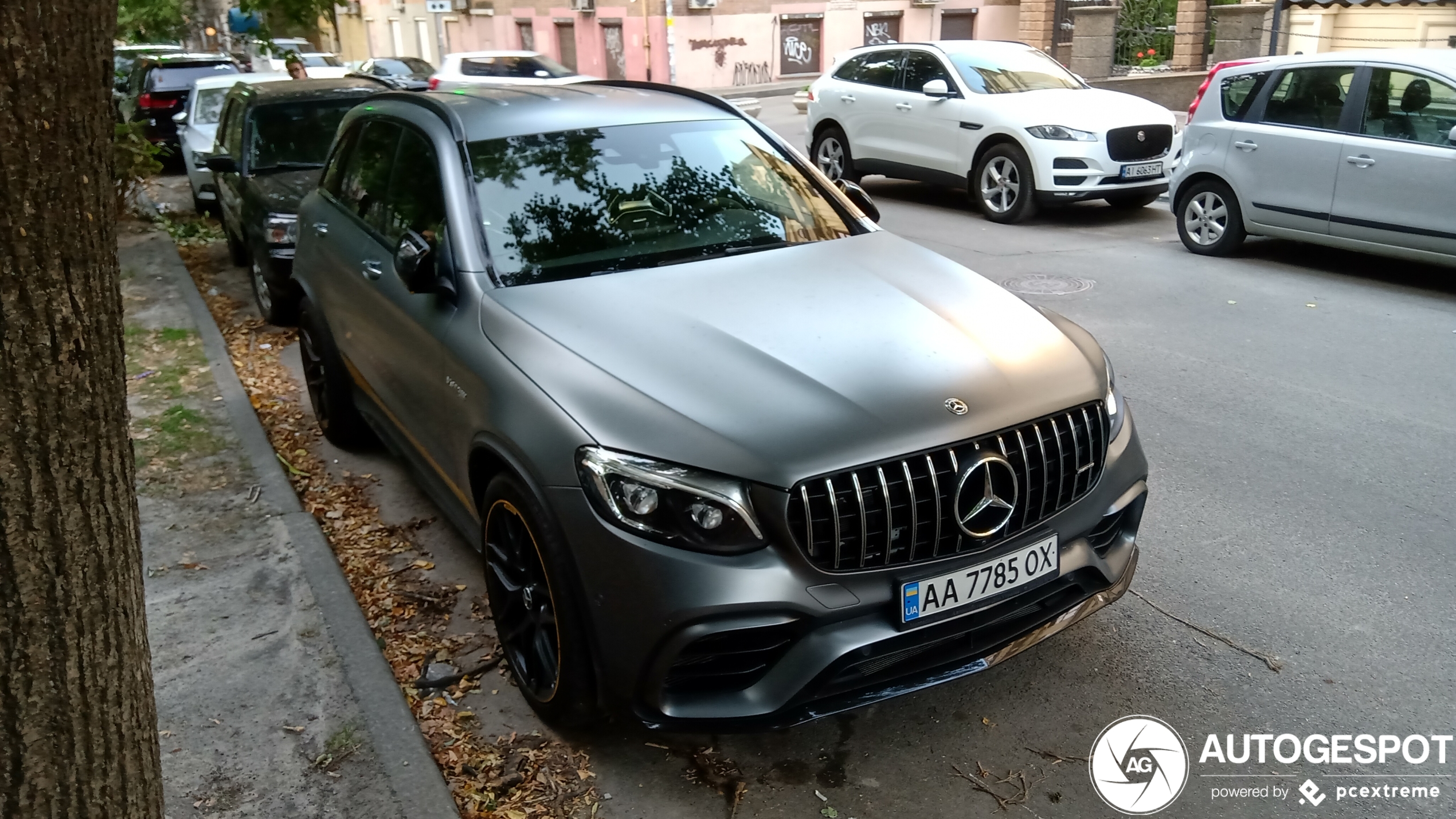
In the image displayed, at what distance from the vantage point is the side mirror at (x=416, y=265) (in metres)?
4.00

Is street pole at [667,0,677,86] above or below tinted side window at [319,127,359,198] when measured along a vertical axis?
above

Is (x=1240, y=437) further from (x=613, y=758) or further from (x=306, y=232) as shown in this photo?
(x=306, y=232)

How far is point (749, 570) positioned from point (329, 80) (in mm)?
9028

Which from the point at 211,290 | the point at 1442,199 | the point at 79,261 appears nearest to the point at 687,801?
the point at 79,261

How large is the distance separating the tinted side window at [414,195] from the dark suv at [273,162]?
11.2 ft

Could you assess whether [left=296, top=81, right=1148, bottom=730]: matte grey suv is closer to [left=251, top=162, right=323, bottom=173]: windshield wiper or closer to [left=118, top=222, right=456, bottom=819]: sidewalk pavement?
[left=118, top=222, right=456, bottom=819]: sidewalk pavement

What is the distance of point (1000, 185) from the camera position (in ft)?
38.9

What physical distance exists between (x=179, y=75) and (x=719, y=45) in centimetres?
1927

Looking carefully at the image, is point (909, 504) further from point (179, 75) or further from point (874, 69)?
point (179, 75)

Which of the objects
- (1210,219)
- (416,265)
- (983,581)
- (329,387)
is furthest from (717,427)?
(1210,219)

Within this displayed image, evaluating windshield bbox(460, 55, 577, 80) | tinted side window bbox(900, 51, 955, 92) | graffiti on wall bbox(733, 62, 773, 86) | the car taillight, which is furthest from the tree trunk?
graffiti on wall bbox(733, 62, 773, 86)

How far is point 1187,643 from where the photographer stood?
4.06m

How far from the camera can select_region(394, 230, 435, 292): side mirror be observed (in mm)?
4004

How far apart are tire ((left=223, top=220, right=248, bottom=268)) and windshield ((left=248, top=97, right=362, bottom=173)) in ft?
4.40
